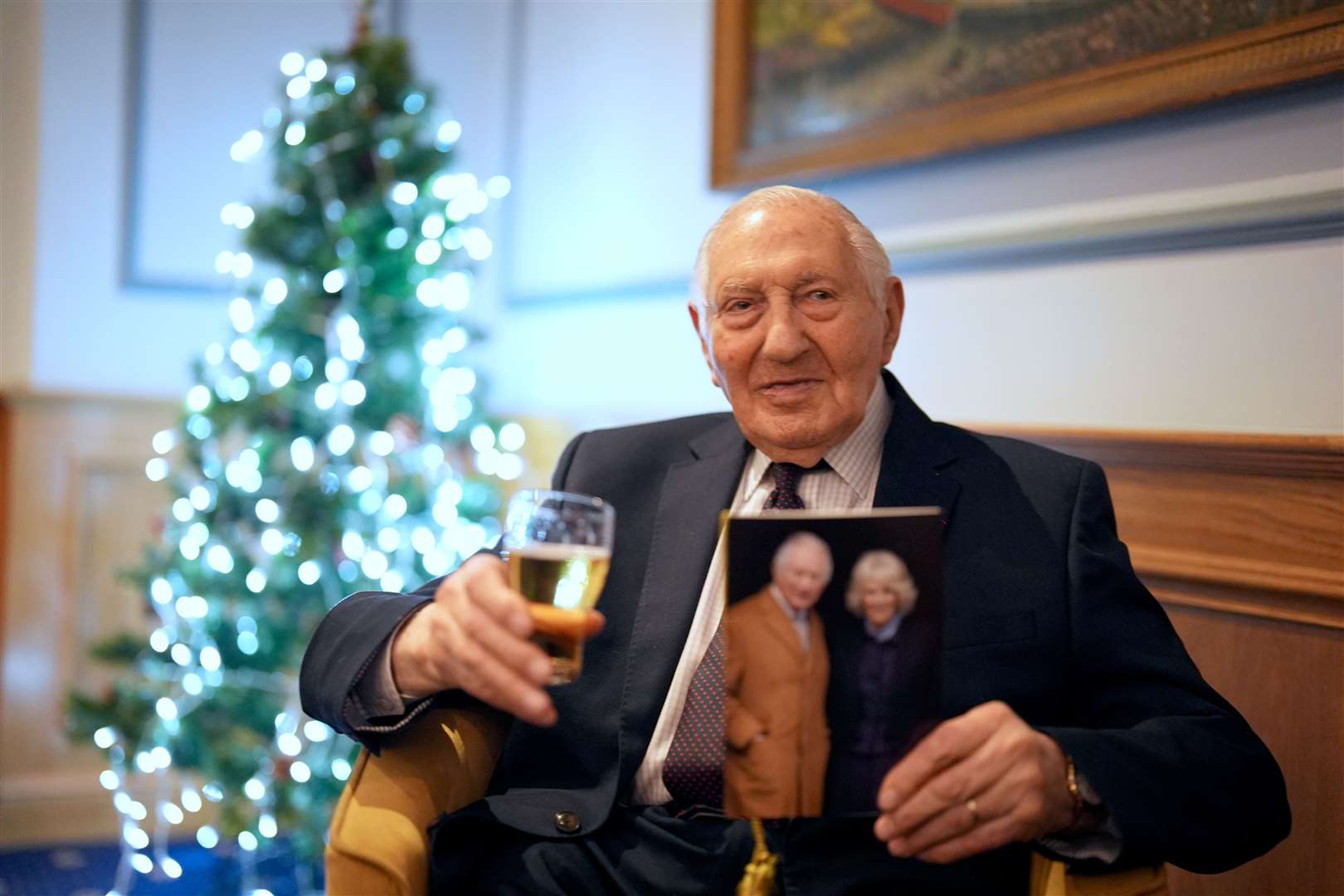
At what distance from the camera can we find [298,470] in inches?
133

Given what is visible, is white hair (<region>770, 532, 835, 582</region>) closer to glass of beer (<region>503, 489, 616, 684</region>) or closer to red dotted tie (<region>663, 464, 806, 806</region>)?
glass of beer (<region>503, 489, 616, 684</region>)

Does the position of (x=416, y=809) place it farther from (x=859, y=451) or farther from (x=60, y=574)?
(x=60, y=574)

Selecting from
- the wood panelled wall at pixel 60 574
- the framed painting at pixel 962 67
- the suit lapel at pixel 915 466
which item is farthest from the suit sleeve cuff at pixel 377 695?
the wood panelled wall at pixel 60 574

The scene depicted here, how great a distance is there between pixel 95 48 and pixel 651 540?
3.14m

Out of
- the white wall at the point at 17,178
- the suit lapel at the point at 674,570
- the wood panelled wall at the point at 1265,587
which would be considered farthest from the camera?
the white wall at the point at 17,178

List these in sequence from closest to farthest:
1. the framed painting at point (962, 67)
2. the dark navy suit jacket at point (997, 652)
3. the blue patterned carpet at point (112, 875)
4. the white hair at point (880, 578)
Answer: the white hair at point (880, 578) < the dark navy suit jacket at point (997, 652) < the framed painting at point (962, 67) < the blue patterned carpet at point (112, 875)

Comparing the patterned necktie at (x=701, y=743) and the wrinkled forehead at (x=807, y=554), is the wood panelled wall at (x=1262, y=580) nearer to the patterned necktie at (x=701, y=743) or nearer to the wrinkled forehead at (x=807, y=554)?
the patterned necktie at (x=701, y=743)

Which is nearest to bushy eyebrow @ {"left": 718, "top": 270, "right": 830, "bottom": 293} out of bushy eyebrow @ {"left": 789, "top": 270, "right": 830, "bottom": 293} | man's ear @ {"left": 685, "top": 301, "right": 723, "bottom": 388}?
bushy eyebrow @ {"left": 789, "top": 270, "right": 830, "bottom": 293}

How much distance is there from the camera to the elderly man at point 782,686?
126 cm

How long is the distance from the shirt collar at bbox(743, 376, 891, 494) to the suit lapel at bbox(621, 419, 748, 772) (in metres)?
0.03

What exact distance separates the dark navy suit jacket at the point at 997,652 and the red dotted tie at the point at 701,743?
5 centimetres

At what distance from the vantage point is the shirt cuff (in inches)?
57.6

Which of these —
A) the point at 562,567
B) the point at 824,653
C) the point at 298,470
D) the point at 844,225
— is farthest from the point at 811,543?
the point at 298,470

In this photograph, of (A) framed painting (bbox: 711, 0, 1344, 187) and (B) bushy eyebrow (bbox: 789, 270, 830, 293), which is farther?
(A) framed painting (bbox: 711, 0, 1344, 187)
